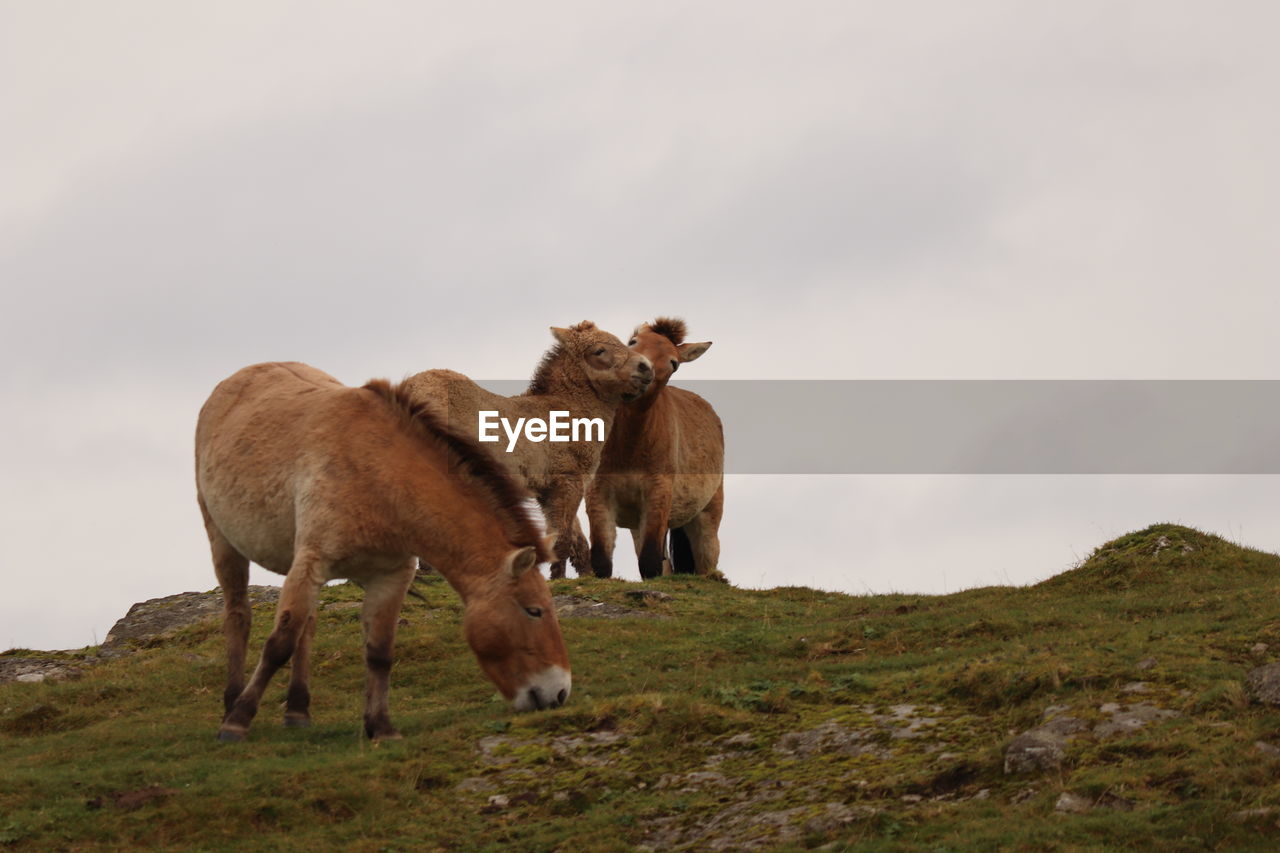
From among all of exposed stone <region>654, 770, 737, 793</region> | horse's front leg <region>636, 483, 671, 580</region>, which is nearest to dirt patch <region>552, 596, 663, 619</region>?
horse's front leg <region>636, 483, 671, 580</region>

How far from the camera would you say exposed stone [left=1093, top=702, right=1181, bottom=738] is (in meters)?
9.39

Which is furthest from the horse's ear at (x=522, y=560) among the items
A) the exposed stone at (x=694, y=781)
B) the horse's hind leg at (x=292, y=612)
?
the exposed stone at (x=694, y=781)

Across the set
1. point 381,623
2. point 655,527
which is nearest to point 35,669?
point 381,623

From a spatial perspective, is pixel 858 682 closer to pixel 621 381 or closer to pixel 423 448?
pixel 423 448

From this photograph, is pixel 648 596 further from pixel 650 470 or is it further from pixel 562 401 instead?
pixel 650 470

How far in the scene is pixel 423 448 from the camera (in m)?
12.0

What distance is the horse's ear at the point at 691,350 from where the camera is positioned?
73.4 ft

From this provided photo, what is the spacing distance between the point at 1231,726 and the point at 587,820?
4.22m

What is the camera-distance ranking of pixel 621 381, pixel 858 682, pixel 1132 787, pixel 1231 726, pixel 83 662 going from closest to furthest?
pixel 1132 787 → pixel 1231 726 → pixel 858 682 → pixel 83 662 → pixel 621 381

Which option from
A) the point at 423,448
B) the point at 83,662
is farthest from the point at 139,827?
Result: the point at 83,662

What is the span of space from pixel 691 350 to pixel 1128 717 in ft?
44.2

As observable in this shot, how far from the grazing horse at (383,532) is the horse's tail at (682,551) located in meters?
12.9

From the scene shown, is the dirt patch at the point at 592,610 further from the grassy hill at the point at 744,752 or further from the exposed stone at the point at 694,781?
the exposed stone at the point at 694,781

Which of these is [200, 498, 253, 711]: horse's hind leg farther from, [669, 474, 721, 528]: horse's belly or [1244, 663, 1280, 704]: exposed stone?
[669, 474, 721, 528]: horse's belly
